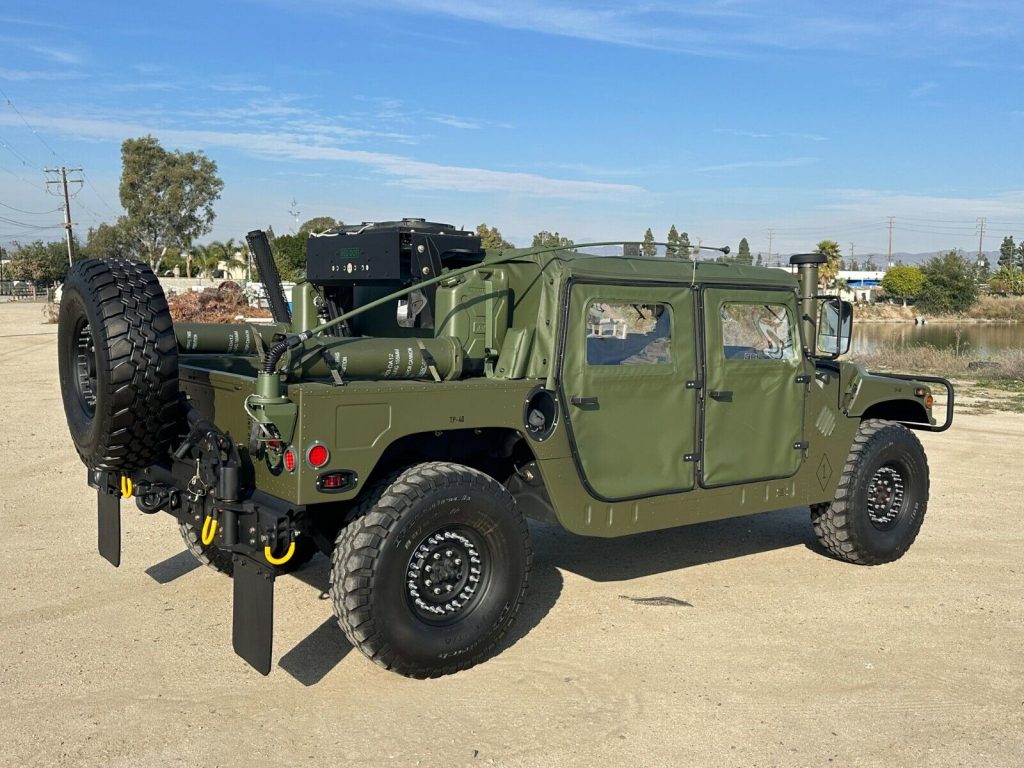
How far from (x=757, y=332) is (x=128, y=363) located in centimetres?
366

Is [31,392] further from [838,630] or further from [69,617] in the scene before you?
[838,630]

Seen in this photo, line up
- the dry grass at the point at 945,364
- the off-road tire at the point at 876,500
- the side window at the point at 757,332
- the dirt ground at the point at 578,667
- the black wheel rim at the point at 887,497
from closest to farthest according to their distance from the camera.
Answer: the dirt ground at the point at 578,667 → the side window at the point at 757,332 → the off-road tire at the point at 876,500 → the black wheel rim at the point at 887,497 → the dry grass at the point at 945,364

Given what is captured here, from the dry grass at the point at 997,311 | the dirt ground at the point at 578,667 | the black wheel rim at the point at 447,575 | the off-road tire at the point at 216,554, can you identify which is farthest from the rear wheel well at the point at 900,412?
the dry grass at the point at 997,311

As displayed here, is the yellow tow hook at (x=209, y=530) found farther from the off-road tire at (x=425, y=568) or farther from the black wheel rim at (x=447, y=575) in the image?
the black wheel rim at (x=447, y=575)

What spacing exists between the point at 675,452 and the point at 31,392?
A: 1321 cm

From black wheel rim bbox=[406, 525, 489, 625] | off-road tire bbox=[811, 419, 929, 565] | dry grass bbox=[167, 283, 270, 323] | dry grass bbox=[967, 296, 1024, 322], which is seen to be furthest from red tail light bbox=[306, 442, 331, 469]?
dry grass bbox=[967, 296, 1024, 322]

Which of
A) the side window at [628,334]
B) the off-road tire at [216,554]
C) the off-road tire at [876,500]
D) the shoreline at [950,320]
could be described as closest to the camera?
the side window at [628,334]

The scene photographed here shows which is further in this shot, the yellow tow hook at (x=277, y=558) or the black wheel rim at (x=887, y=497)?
the black wheel rim at (x=887, y=497)

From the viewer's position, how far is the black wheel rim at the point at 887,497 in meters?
6.75

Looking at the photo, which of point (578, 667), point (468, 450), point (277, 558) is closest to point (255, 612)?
point (277, 558)

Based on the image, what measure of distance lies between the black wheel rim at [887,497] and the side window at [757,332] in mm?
1328

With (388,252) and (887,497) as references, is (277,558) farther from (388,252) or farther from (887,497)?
(887,497)

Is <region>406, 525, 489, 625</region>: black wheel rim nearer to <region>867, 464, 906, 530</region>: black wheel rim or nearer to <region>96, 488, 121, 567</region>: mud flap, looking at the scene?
<region>96, 488, 121, 567</region>: mud flap

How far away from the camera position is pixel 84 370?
523 centimetres
